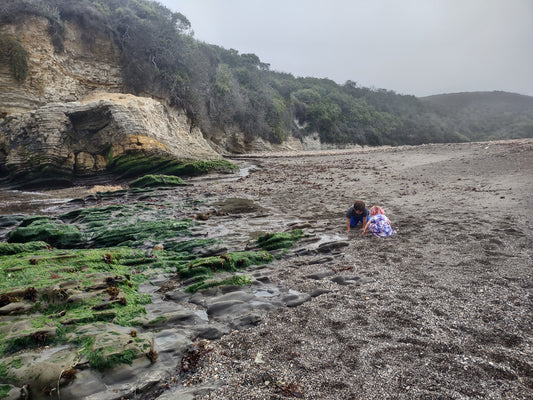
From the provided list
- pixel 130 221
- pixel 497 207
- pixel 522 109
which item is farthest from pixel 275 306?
pixel 522 109

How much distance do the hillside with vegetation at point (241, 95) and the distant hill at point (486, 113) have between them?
0.20m

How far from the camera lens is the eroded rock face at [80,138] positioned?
651 inches

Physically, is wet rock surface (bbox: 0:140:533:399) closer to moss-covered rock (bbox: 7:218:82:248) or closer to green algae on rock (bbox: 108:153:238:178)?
moss-covered rock (bbox: 7:218:82:248)

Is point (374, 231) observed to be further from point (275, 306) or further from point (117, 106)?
point (117, 106)

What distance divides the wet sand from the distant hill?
57.8 meters

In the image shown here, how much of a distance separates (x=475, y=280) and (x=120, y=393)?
507 cm

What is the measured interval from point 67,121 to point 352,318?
66.6 ft

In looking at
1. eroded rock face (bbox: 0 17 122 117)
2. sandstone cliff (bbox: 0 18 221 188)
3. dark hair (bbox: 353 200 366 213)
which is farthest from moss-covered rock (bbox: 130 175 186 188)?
dark hair (bbox: 353 200 366 213)

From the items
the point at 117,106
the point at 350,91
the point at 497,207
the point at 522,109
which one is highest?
the point at 350,91

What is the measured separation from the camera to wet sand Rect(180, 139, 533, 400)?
2.77 metres

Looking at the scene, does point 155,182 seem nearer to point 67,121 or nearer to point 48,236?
point 67,121

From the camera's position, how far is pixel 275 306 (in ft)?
14.1

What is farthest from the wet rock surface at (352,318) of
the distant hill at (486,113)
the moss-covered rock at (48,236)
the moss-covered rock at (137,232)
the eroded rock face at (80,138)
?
the distant hill at (486,113)

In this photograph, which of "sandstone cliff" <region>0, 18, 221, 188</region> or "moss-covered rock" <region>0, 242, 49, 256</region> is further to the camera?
"sandstone cliff" <region>0, 18, 221, 188</region>
